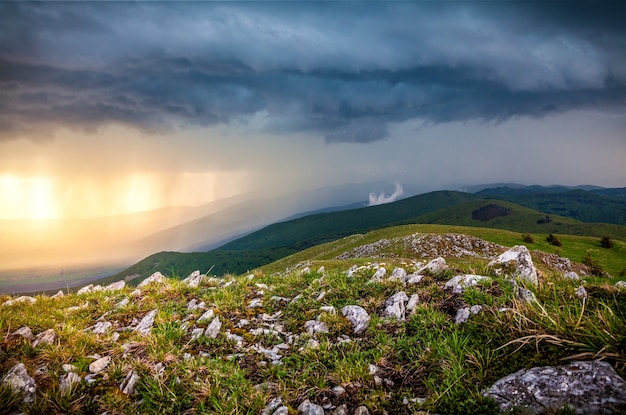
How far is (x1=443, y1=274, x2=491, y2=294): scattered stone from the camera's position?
24.2ft

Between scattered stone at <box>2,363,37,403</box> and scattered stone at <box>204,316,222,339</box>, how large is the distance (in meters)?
2.87

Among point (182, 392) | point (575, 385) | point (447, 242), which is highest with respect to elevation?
point (575, 385)

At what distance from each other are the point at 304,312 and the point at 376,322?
192 centimetres

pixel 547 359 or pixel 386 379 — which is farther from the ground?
pixel 547 359

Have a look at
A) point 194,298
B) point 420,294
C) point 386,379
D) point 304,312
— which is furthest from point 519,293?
point 194,298

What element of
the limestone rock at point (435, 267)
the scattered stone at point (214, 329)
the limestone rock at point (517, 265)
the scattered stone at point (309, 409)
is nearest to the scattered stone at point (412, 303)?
the limestone rock at point (435, 267)

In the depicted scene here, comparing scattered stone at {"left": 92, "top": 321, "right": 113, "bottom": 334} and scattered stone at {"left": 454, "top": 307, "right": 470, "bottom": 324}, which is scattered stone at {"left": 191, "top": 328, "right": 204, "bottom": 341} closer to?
scattered stone at {"left": 92, "top": 321, "right": 113, "bottom": 334}

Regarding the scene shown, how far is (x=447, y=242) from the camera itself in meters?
60.8

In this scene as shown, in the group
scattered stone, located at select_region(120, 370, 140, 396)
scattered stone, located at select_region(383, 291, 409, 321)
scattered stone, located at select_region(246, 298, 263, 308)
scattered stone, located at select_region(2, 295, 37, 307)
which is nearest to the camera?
scattered stone, located at select_region(120, 370, 140, 396)

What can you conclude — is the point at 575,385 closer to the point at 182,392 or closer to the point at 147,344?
the point at 182,392

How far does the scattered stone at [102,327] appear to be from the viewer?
25.3ft

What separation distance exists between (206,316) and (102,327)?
2556 millimetres

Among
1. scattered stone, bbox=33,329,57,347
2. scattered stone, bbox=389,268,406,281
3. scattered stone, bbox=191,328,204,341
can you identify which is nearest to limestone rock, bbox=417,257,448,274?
scattered stone, bbox=389,268,406,281

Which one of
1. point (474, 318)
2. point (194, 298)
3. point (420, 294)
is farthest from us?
point (194, 298)
